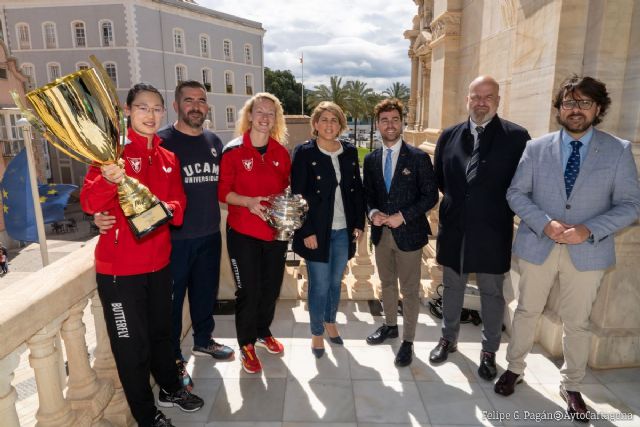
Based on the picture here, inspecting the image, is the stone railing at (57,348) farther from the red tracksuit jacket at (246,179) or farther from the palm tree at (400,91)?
the palm tree at (400,91)

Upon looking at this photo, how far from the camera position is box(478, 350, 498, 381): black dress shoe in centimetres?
342

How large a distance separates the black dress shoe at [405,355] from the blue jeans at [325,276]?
2.44ft

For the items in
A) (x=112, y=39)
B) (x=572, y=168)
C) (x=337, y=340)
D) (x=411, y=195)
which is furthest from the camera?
(x=112, y=39)

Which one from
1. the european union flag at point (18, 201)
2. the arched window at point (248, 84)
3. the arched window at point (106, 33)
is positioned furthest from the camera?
the arched window at point (248, 84)

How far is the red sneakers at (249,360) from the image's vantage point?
3.50 metres

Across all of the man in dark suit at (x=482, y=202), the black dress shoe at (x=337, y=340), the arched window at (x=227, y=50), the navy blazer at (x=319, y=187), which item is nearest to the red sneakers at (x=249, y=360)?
the black dress shoe at (x=337, y=340)

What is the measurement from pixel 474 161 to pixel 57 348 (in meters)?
3.22

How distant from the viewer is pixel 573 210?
290 cm

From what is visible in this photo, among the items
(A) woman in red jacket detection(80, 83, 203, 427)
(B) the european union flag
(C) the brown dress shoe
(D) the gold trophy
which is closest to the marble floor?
(C) the brown dress shoe

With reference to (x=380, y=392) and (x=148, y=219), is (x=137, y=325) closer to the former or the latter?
(x=148, y=219)

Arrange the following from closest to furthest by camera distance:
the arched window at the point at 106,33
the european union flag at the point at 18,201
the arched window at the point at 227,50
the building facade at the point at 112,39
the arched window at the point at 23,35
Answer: the european union flag at the point at 18,201
the building facade at the point at 112,39
the arched window at the point at 106,33
the arched window at the point at 23,35
the arched window at the point at 227,50

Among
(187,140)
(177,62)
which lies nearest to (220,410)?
(187,140)

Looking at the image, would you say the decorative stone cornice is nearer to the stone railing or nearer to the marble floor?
the marble floor

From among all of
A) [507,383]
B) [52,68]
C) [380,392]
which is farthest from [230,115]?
[507,383]
